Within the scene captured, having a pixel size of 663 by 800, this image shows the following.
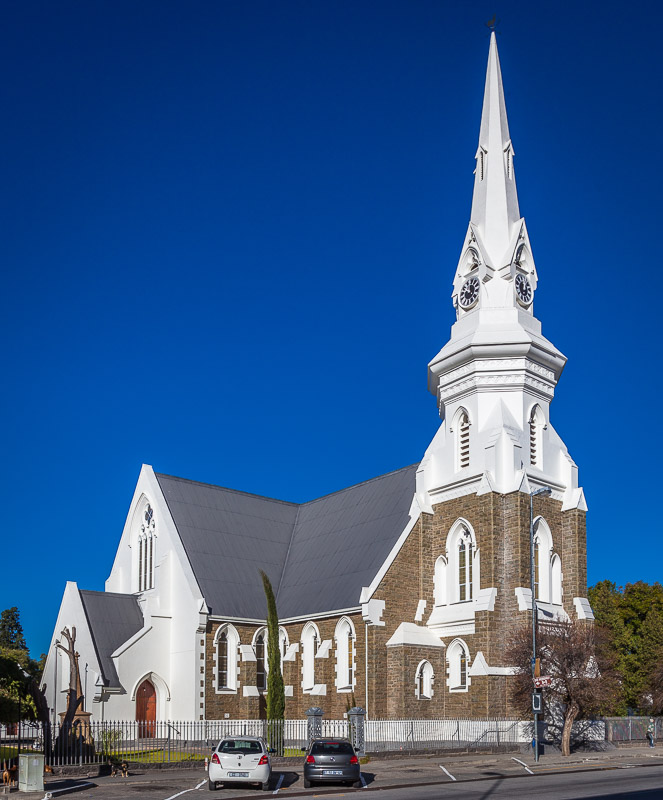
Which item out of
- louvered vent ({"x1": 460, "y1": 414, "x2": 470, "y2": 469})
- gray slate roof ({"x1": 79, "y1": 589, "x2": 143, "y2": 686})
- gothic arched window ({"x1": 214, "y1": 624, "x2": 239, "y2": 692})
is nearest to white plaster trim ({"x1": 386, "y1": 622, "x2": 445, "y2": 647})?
louvered vent ({"x1": 460, "y1": 414, "x2": 470, "y2": 469})

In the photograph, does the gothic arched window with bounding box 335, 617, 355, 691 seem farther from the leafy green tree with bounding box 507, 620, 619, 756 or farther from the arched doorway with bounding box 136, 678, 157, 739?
the arched doorway with bounding box 136, 678, 157, 739

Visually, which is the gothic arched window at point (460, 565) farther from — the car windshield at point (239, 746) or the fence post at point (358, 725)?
the car windshield at point (239, 746)

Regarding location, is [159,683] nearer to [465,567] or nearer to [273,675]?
[273,675]

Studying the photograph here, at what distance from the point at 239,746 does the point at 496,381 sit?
23.9 meters

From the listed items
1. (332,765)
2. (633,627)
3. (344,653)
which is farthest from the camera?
(633,627)

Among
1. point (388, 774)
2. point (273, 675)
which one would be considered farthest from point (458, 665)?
point (388, 774)

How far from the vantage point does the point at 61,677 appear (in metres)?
46.4

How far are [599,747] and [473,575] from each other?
851 centimetres

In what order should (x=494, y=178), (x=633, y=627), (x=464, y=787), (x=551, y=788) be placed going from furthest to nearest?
1. (x=633, y=627)
2. (x=494, y=178)
3. (x=464, y=787)
4. (x=551, y=788)

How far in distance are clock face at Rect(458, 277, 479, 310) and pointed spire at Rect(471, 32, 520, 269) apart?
1.34 meters

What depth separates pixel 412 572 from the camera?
43.0m

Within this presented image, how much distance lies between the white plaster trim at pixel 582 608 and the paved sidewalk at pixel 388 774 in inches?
233

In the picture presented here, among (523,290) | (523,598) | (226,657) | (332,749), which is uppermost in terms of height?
(523,290)

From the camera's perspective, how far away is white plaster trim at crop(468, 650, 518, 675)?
38.2 meters
